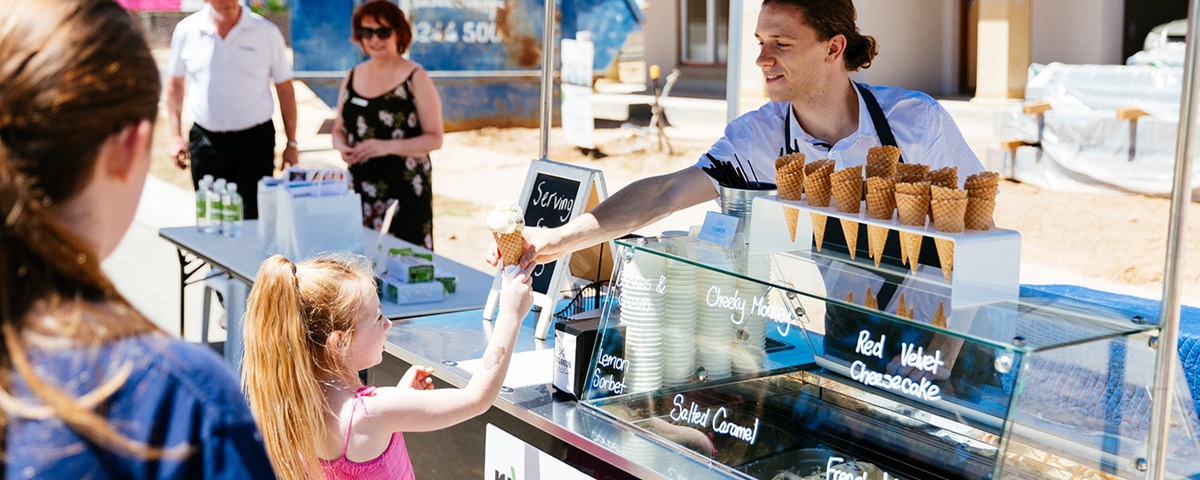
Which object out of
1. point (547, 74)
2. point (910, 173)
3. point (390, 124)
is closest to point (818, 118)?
point (910, 173)

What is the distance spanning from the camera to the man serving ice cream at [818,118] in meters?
2.89

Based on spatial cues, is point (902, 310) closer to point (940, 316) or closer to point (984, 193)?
point (940, 316)

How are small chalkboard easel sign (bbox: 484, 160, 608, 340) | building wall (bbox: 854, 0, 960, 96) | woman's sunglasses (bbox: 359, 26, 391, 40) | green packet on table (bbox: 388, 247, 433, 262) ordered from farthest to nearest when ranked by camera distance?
building wall (bbox: 854, 0, 960, 96), woman's sunglasses (bbox: 359, 26, 391, 40), green packet on table (bbox: 388, 247, 433, 262), small chalkboard easel sign (bbox: 484, 160, 608, 340)

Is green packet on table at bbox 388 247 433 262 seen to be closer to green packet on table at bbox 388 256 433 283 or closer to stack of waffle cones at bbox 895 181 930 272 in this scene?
green packet on table at bbox 388 256 433 283

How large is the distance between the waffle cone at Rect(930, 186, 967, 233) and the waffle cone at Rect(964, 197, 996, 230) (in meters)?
0.03

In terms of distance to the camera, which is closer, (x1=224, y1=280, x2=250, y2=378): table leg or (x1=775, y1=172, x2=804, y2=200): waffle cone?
(x1=775, y1=172, x2=804, y2=200): waffle cone

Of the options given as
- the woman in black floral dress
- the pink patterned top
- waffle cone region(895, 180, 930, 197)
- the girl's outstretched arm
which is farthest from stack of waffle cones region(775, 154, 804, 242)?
the woman in black floral dress

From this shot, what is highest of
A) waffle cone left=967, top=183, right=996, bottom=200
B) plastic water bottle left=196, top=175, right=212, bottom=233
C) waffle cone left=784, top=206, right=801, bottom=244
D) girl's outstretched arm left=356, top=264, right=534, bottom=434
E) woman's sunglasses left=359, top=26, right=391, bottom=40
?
woman's sunglasses left=359, top=26, right=391, bottom=40

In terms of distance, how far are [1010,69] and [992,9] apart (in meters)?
0.87

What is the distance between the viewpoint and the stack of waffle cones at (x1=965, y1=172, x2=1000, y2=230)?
205 centimetres

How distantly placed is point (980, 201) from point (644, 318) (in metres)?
0.82

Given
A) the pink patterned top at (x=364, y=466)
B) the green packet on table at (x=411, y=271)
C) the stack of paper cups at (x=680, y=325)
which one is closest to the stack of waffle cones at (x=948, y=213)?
the stack of paper cups at (x=680, y=325)

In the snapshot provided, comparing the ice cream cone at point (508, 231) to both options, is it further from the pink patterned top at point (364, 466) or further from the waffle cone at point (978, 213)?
the waffle cone at point (978, 213)

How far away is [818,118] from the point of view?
300 cm
